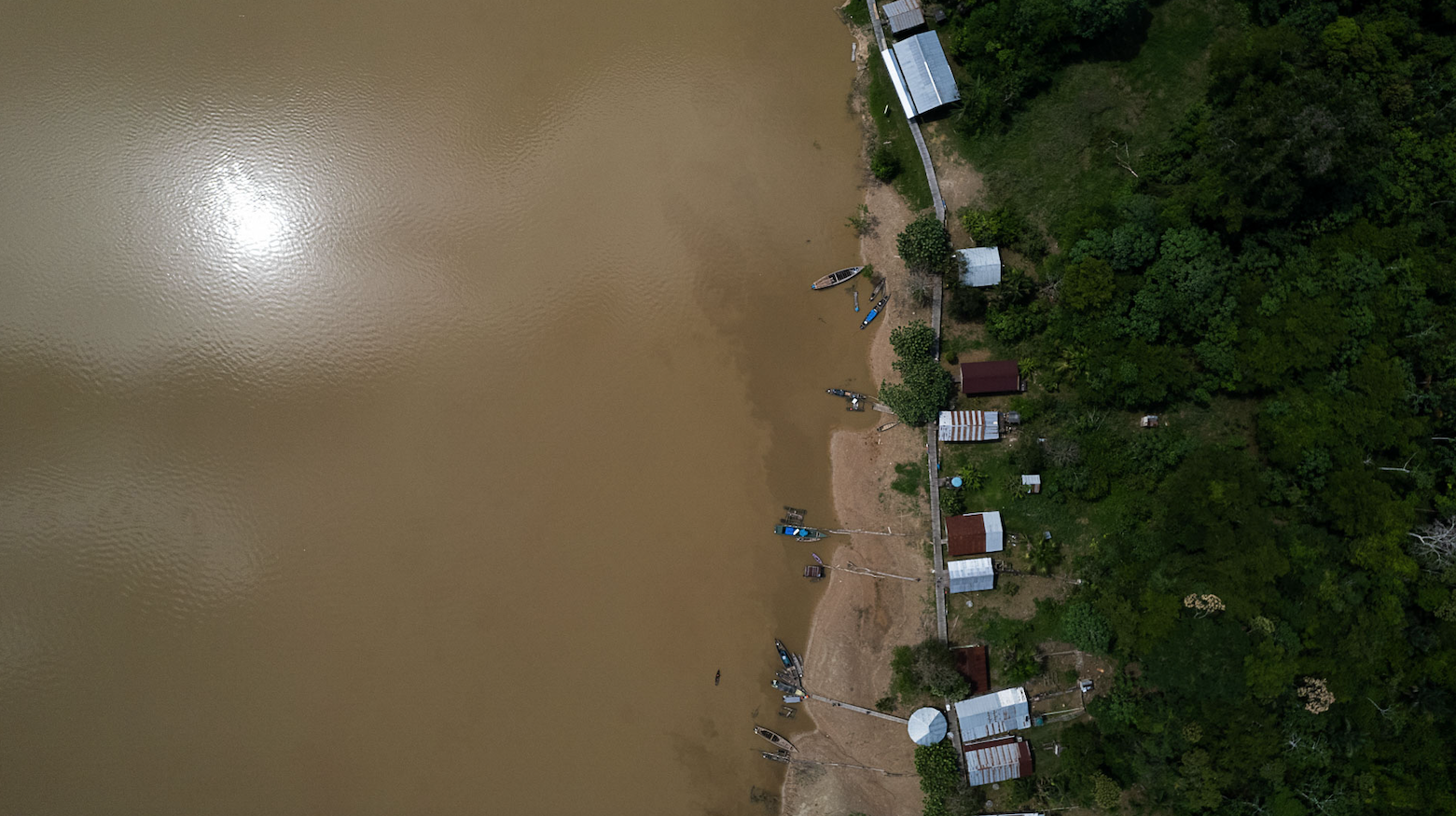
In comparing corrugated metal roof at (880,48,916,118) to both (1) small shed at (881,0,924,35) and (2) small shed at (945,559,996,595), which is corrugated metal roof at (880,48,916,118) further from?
(2) small shed at (945,559,996,595)

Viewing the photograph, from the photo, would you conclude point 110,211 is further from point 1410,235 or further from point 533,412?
point 1410,235

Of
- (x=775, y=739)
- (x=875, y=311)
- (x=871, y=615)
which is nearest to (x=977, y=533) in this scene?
(x=871, y=615)

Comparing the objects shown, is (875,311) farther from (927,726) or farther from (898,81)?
(927,726)

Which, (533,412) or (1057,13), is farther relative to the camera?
(533,412)

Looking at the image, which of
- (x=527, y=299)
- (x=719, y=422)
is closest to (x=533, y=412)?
(x=527, y=299)

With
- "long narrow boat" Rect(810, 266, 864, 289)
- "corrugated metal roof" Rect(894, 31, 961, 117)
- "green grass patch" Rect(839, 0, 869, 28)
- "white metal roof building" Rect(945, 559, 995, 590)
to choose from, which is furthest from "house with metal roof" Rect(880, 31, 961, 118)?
"white metal roof building" Rect(945, 559, 995, 590)

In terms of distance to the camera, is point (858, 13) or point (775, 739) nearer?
point (775, 739)
